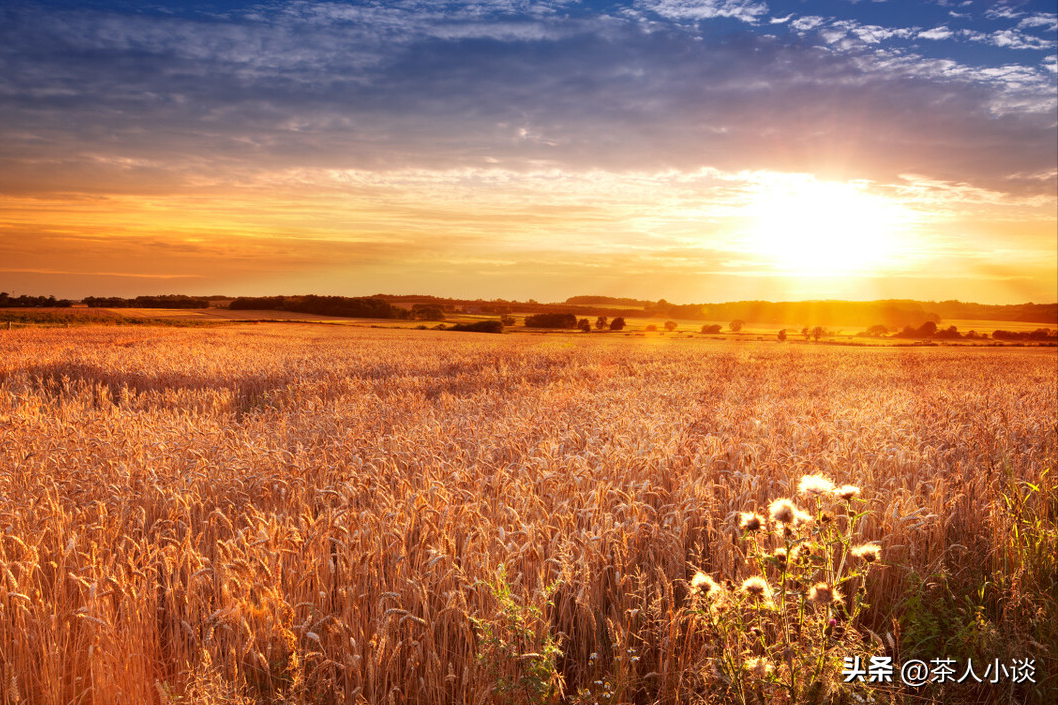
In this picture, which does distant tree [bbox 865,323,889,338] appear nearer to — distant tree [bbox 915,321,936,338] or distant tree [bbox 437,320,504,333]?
distant tree [bbox 915,321,936,338]

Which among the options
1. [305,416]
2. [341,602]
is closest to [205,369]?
[305,416]

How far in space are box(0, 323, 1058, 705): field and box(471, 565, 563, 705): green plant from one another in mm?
21

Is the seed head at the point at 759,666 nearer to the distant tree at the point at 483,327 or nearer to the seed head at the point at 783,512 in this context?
the seed head at the point at 783,512

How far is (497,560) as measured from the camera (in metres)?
4.03

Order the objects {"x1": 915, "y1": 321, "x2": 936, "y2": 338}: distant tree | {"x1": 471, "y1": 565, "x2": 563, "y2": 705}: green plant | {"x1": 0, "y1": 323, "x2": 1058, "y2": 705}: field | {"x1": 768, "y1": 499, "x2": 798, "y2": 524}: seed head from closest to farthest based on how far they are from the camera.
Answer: {"x1": 768, "y1": 499, "x2": 798, "y2": 524}: seed head < {"x1": 471, "y1": 565, "x2": 563, "y2": 705}: green plant < {"x1": 0, "y1": 323, "x2": 1058, "y2": 705}: field < {"x1": 915, "y1": 321, "x2": 936, "y2": 338}: distant tree

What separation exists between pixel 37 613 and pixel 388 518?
206 centimetres

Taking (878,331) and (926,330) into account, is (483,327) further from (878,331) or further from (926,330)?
(926,330)

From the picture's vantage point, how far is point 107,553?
4336 millimetres

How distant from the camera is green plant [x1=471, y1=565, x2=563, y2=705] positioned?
114 inches

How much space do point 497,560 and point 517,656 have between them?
1129 millimetres

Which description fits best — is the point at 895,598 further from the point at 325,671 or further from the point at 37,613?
the point at 37,613

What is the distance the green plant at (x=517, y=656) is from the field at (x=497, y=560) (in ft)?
0.07

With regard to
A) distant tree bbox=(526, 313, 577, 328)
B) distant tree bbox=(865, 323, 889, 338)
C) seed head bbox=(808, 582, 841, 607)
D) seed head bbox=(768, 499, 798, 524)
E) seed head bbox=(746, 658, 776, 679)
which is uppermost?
distant tree bbox=(526, 313, 577, 328)

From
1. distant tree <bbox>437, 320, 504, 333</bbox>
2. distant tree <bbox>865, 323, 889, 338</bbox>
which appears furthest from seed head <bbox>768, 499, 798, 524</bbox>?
distant tree <bbox>865, 323, 889, 338</bbox>
